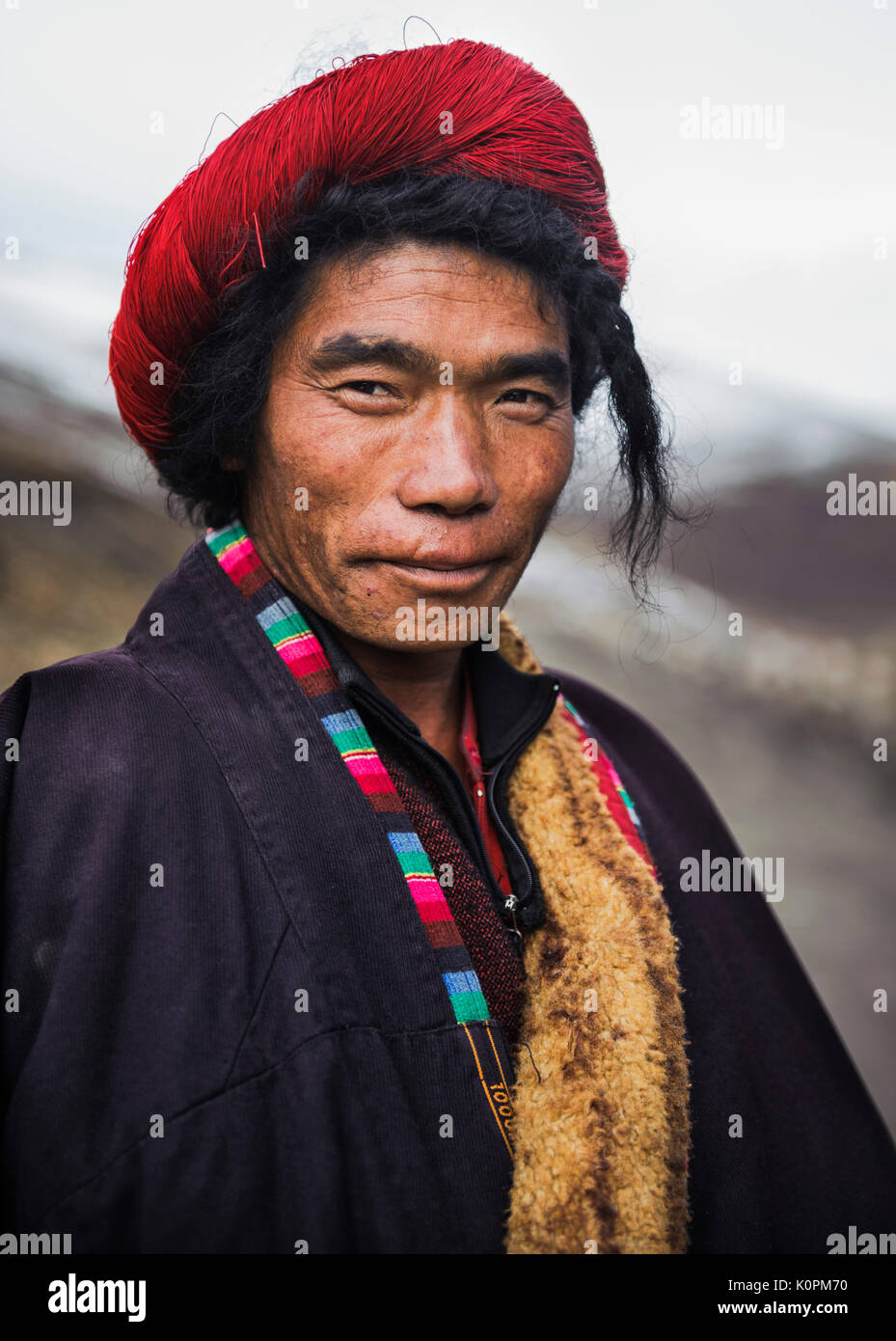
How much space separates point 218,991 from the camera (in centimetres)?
112

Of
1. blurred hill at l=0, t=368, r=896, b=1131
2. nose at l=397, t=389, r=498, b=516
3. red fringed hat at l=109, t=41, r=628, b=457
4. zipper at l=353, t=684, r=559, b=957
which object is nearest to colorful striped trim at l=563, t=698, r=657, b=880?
zipper at l=353, t=684, r=559, b=957

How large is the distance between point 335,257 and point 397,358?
0.18 metres

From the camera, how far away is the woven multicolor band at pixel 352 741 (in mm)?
1247

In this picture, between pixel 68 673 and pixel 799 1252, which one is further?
pixel 799 1252

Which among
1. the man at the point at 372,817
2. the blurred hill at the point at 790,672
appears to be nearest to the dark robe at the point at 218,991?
the man at the point at 372,817

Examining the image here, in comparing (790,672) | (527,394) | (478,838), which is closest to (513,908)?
(478,838)

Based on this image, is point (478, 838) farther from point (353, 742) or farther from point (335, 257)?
Result: point (335, 257)

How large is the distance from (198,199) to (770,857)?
3249mm

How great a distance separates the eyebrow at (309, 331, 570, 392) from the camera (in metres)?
1.33

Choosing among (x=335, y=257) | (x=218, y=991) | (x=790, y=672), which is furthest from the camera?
(x=790, y=672)

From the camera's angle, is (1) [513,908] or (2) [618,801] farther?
(2) [618,801]

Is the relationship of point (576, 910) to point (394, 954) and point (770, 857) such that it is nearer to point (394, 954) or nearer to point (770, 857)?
point (394, 954)
